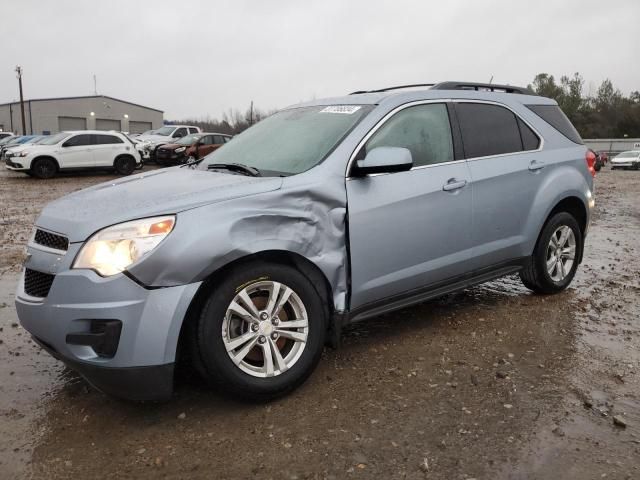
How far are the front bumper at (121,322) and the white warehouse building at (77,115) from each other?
67555 mm

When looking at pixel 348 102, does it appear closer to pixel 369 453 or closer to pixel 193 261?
pixel 193 261

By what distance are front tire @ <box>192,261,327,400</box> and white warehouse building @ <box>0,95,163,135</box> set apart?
222ft

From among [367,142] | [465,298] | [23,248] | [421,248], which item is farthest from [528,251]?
[23,248]

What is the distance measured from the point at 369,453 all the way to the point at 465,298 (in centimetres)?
274

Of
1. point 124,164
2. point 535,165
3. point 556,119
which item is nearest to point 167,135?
point 124,164

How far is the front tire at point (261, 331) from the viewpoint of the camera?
2889 millimetres

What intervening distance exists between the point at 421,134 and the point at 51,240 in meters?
2.46

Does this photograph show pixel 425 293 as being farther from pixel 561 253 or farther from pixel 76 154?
pixel 76 154

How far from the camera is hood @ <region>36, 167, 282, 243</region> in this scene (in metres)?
2.85

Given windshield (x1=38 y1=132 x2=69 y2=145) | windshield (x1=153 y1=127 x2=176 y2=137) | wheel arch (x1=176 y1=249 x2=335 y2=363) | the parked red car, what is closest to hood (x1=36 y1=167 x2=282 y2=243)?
wheel arch (x1=176 y1=249 x2=335 y2=363)

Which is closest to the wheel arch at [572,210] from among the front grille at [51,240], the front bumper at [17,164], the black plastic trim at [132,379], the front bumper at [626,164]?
the black plastic trim at [132,379]

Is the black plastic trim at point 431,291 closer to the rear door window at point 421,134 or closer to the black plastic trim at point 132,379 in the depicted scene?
the rear door window at point 421,134

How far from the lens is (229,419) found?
301 centimetres

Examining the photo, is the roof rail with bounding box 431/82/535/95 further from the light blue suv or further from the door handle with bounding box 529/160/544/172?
the door handle with bounding box 529/160/544/172
